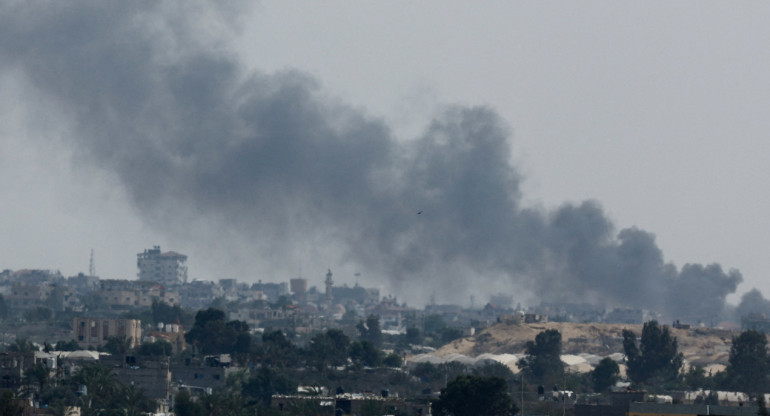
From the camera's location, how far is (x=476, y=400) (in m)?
105

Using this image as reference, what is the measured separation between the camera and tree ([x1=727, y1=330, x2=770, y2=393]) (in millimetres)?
150250

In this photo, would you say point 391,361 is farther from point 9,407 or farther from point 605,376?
point 9,407

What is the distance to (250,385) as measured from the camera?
446 ft

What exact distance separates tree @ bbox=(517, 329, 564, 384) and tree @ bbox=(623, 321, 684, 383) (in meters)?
7.28

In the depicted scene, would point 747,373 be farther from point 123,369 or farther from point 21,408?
point 21,408

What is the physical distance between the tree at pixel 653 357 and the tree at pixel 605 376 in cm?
1000

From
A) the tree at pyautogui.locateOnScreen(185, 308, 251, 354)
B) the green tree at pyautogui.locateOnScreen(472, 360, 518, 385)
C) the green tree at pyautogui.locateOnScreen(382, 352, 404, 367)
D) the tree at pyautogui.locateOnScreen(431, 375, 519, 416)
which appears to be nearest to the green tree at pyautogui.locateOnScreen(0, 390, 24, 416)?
the tree at pyautogui.locateOnScreen(431, 375, 519, 416)

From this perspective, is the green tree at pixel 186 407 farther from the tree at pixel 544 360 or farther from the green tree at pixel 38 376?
the tree at pixel 544 360

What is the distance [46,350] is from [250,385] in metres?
27.9

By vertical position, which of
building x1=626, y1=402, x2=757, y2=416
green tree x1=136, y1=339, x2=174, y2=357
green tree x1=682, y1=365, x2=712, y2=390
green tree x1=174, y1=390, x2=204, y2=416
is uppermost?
Answer: green tree x1=136, y1=339, x2=174, y2=357

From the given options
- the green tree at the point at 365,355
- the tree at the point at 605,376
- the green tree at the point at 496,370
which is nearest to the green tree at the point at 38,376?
the green tree at the point at 365,355

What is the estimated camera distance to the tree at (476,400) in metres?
105

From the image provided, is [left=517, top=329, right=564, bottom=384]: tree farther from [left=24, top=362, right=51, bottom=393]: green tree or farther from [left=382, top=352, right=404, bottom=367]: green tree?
[left=24, top=362, right=51, bottom=393]: green tree

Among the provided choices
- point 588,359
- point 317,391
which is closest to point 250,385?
point 317,391
